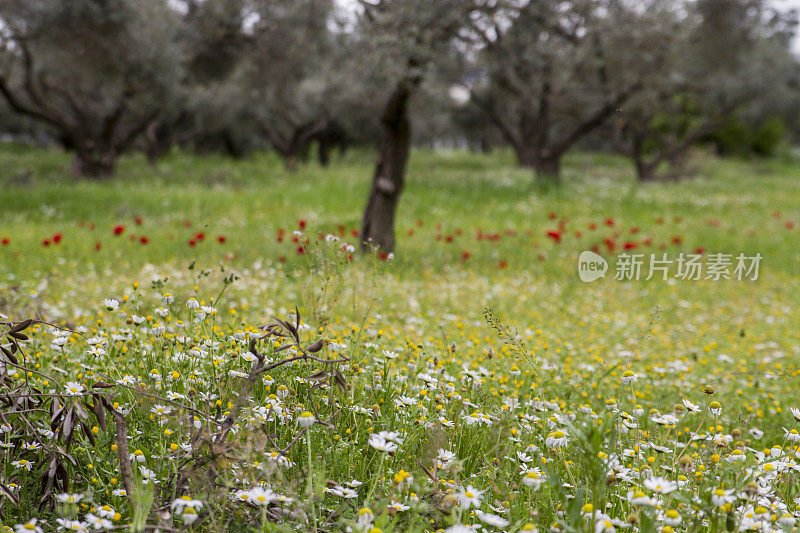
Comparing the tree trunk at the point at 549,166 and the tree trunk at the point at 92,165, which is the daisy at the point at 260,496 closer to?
the tree trunk at the point at 92,165

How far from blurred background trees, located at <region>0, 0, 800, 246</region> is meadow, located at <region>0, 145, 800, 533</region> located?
3.98 feet

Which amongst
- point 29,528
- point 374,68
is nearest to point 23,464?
point 29,528

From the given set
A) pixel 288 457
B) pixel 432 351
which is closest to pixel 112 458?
pixel 288 457

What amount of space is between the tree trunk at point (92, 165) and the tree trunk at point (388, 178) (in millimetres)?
12628

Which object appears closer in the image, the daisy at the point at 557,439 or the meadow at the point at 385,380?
the meadow at the point at 385,380

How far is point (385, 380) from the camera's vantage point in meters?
3.63

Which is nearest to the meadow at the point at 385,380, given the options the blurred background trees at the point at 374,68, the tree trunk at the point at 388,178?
the tree trunk at the point at 388,178

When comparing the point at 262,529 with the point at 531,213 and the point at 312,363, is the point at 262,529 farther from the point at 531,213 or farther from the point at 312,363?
the point at 531,213

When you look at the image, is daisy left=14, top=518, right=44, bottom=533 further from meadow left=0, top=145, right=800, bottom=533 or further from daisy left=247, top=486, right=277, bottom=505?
daisy left=247, top=486, right=277, bottom=505

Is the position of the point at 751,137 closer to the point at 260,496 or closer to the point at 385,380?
the point at 385,380

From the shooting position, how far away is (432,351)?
4.79m

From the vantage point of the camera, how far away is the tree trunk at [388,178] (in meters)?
10.5

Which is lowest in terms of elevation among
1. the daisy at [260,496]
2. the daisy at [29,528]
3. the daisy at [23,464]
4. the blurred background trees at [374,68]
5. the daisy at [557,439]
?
the daisy at [23,464]

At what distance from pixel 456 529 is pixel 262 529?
72cm
